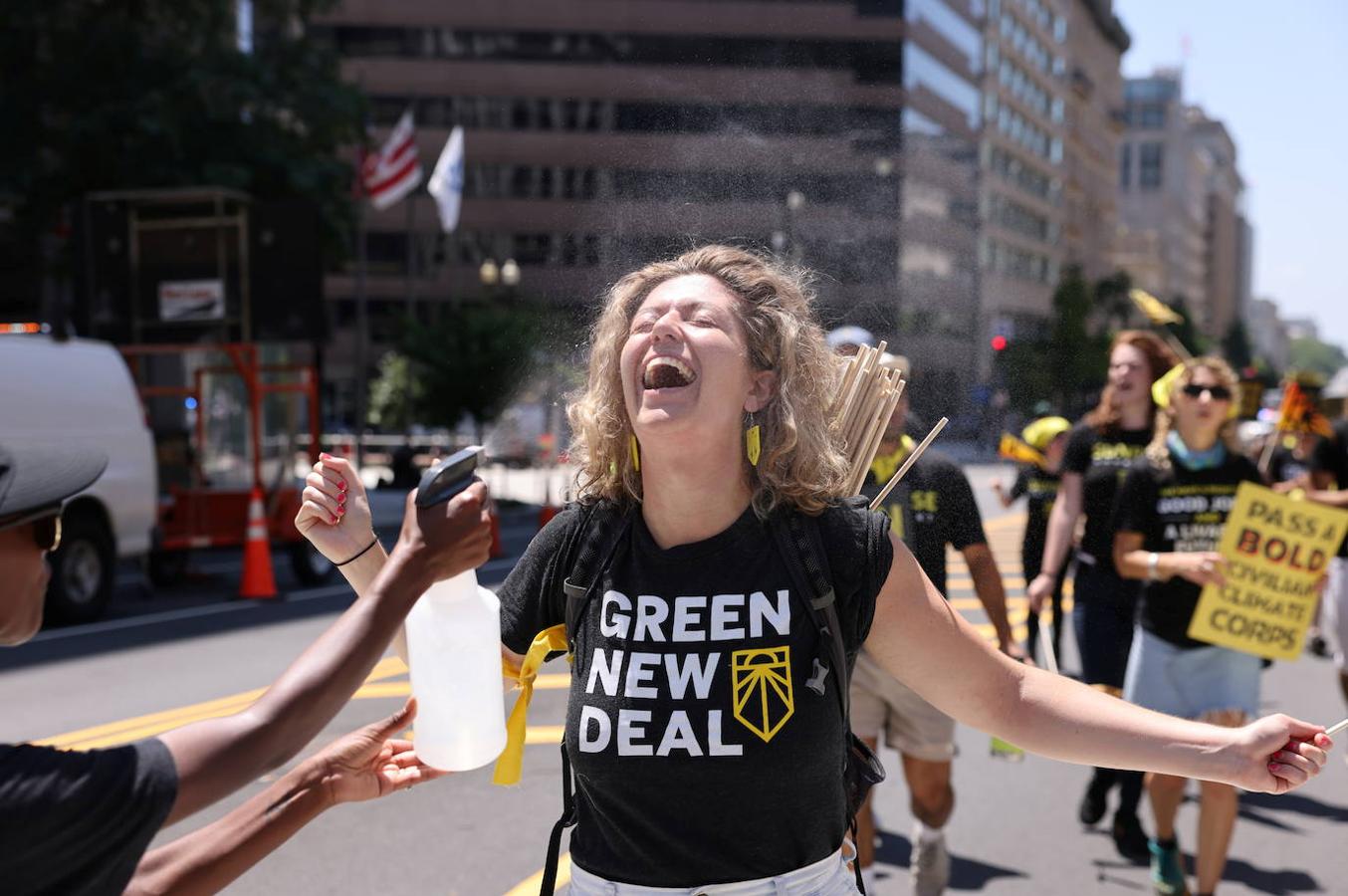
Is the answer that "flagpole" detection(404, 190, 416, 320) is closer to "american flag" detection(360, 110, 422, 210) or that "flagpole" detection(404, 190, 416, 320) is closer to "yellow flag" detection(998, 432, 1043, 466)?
"american flag" detection(360, 110, 422, 210)

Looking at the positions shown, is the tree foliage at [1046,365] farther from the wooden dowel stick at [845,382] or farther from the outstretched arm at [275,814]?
the outstretched arm at [275,814]

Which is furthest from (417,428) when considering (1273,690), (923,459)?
(923,459)

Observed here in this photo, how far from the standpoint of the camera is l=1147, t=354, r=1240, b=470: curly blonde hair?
16.3 ft

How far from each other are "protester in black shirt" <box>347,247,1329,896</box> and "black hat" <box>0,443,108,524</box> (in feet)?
2.99

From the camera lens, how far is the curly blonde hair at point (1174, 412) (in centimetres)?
495

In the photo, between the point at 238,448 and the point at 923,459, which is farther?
the point at 238,448

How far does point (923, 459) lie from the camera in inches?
181

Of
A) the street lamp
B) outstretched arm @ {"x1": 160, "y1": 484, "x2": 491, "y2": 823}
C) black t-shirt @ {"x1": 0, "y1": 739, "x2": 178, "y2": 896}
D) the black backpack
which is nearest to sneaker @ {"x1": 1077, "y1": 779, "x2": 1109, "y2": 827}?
the black backpack

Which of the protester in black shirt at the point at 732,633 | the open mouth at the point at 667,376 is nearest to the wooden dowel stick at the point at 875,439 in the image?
the protester in black shirt at the point at 732,633

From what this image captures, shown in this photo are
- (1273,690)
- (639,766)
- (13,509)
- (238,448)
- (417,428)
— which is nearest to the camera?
(13,509)

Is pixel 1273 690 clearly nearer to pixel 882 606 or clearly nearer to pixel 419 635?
pixel 882 606

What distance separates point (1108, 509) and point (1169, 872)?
5.28 feet

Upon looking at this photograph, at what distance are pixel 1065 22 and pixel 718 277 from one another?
172cm

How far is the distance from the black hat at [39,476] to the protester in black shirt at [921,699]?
9.56 ft
